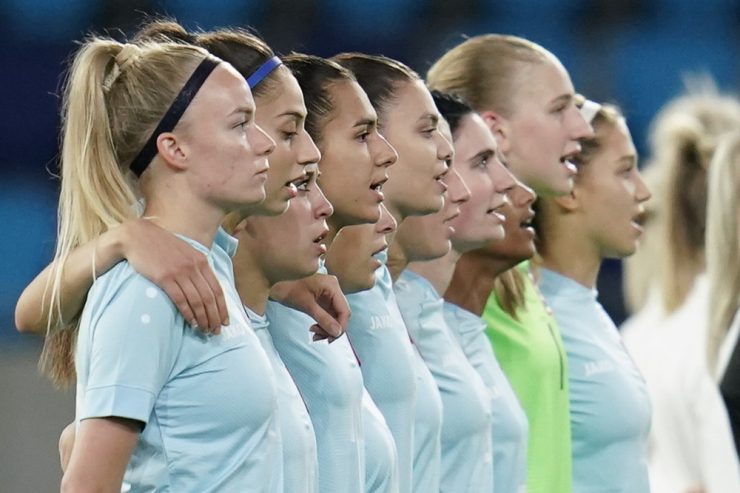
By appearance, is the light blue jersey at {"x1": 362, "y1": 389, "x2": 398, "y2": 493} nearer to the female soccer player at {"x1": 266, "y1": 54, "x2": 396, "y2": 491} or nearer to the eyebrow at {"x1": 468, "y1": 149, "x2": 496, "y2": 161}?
the female soccer player at {"x1": 266, "y1": 54, "x2": 396, "y2": 491}

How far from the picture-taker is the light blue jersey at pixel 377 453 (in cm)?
288

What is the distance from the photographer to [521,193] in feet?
12.2

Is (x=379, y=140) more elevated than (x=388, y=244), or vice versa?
(x=379, y=140)

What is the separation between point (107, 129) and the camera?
2.47 meters

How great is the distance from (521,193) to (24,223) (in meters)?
3.27

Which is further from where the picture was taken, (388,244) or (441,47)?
(441,47)

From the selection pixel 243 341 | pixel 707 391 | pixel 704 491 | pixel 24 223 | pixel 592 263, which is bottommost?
pixel 24 223

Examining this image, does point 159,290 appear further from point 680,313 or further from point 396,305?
point 680,313

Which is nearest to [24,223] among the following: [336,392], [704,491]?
[704,491]

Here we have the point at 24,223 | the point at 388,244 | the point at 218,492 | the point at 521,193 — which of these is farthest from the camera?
the point at 24,223

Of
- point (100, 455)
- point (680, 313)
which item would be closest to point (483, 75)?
point (680, 313)

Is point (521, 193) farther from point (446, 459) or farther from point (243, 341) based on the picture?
point (243, 341)

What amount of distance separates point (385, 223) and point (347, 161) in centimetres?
19

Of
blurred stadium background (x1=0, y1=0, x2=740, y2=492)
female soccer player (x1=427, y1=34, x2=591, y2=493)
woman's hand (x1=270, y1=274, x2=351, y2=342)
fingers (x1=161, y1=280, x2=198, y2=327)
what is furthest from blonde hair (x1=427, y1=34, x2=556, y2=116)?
blurred stadium background (x1=0, y1=0, x2=740, y2=492)
